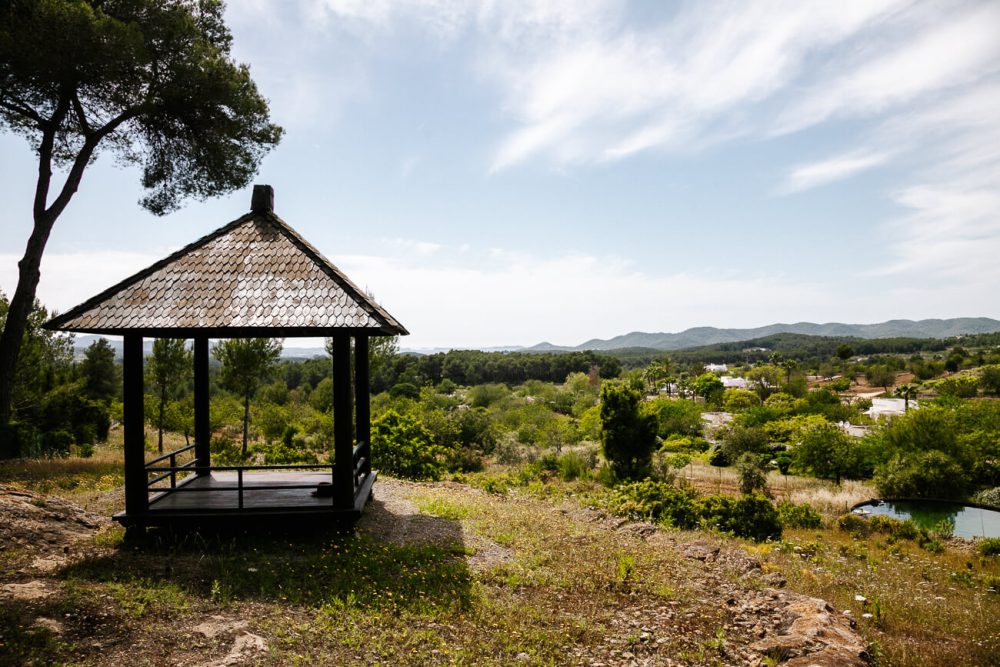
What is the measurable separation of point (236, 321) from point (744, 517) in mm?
12890

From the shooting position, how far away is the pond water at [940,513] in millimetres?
20812

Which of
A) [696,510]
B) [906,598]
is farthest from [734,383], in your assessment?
[906,598]

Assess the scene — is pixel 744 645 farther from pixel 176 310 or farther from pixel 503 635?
pixel 176 310

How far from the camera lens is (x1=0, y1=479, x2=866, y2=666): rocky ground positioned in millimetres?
4840

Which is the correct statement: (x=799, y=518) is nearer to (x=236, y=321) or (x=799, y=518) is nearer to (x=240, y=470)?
(x=240, y=470)

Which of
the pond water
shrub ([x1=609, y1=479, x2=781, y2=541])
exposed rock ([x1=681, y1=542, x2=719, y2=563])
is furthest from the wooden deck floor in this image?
the pond water

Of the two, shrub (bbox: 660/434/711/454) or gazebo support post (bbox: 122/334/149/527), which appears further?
shrub (bbox: 660/434/711/454)

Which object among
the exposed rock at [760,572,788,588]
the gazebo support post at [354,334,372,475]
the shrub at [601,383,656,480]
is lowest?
the shrub at [601,383,656,480]

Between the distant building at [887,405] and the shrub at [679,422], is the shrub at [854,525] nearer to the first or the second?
the shrub at [679,422]

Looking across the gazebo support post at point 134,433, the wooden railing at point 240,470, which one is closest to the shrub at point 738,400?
the wooden railing at point 240,470

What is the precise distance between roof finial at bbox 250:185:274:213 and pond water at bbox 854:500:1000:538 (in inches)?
964

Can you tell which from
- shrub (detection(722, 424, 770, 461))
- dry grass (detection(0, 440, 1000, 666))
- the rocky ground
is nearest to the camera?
the rocky ground

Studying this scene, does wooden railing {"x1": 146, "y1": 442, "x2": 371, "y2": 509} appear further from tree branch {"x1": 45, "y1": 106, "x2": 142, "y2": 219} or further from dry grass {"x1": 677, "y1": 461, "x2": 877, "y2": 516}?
dry grass {"x1": 677, "y1": 461, "x2": 877, "y2": 516}

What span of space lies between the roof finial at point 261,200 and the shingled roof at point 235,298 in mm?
956
